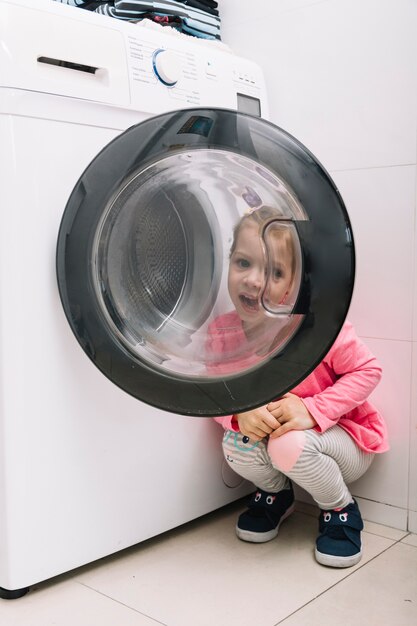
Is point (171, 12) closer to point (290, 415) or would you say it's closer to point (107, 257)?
point (107, 257)

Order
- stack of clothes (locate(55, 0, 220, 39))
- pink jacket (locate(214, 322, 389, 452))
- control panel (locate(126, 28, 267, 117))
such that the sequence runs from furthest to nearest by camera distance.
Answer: stack of clothes (locate(55, 0, 220, 39)), pink jacket (locate(214, 322, 389, 452)), control panel (locate(126, 28, 267, 117))

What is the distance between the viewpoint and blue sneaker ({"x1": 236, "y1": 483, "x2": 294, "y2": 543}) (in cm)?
145

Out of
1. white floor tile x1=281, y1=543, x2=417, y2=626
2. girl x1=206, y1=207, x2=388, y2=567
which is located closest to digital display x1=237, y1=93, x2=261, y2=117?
girl x1=206, y1=207, x2=388, y2=567

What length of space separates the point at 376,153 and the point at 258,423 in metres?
0.58

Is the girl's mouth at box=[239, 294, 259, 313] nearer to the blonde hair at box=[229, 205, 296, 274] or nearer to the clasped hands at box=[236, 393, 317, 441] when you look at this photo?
the blonde hair at box=[229, 205, 296, 274]

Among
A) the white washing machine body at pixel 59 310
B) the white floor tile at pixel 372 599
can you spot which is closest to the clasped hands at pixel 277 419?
the white washing machine body at pixel 59 310

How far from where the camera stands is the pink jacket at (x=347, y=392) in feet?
4.53

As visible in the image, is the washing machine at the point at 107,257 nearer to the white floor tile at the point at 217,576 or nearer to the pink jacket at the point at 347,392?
the white floor tile at the point at 217,576

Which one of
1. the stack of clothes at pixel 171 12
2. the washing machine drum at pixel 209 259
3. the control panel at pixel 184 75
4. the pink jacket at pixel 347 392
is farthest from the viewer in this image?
the stack of clothes at pixel 171 12

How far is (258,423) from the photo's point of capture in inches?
53.7

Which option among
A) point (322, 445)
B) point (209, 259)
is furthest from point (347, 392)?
point (209, 259)

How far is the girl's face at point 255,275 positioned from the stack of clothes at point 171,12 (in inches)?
25.2

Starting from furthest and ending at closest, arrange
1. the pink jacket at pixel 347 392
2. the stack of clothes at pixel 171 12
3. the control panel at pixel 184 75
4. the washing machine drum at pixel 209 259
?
the stack of clothes at pixel 171 12
the pink jacket at pixel 347 392
the control panel at pixel 184 75
the washing machine drum at pixel 209 259

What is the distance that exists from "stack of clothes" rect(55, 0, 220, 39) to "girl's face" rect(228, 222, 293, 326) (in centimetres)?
64
